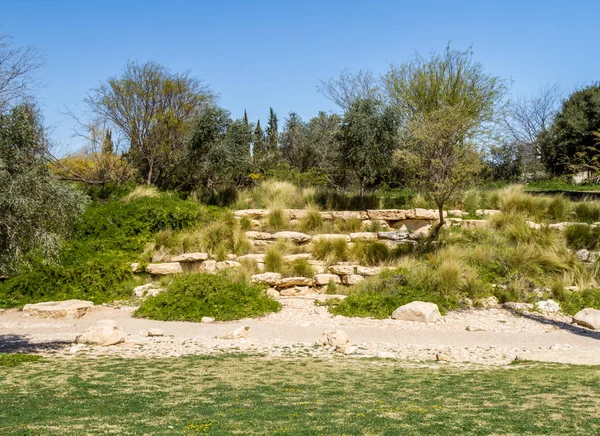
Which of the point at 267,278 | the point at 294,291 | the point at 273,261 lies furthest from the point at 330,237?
the point at 267,278

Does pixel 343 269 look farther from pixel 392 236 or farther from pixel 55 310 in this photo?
pixel 55 310

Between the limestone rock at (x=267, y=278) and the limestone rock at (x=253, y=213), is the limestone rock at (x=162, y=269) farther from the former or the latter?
the limestone rock at (x=253, y=213)

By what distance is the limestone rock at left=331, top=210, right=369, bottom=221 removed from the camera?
17.0m

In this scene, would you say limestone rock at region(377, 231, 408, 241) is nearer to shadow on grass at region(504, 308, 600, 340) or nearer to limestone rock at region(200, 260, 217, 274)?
shadow on grass at region(504, 308, 600, 340)

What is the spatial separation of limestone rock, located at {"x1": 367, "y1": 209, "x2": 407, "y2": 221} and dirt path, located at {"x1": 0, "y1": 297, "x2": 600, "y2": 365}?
18.9 ft

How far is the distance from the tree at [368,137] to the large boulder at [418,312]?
292 inches

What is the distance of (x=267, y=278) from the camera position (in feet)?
44.2

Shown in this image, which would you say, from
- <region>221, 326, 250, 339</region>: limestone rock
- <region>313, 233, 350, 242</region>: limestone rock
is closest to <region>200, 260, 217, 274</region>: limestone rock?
<region>313, 233, 350, 242</region>: limestone rock

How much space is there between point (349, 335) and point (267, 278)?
14.0 feet

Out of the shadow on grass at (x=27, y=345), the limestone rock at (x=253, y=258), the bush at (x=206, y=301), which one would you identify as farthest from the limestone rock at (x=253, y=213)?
the shadow on grass at (x=27, y=345)

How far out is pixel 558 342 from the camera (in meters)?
9.22

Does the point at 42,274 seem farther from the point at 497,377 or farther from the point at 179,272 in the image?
the point at 497,377

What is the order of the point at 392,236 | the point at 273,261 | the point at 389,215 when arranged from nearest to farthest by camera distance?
1. the point at 273,261
2. the point at 392,236
3. the point at 389,215

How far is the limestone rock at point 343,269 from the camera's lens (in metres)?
13.9
